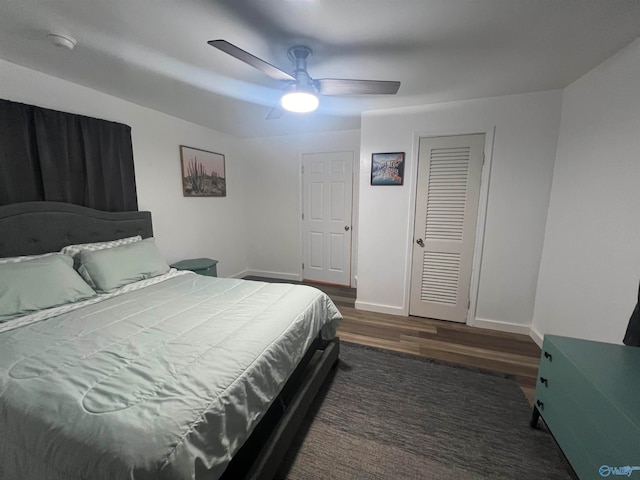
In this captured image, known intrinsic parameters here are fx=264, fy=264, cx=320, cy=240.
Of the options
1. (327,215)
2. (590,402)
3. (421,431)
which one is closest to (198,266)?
(327,215)

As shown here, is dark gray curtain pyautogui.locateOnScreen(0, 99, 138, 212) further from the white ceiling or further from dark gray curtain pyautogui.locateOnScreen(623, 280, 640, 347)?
dark gray curtain pyautogui.locateOnScreen(623, 280, 640, 347)

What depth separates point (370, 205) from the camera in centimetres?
309

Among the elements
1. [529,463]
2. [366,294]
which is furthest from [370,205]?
[529,463]

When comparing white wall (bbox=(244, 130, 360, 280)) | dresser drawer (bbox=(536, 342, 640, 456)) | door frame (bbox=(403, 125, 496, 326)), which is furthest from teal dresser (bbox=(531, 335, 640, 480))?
white wall (bbox=(244, 130, 360, 280))

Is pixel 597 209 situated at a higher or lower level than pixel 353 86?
lower

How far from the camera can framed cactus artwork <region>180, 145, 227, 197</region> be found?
11.0 feet

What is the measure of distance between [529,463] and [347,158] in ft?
11.5

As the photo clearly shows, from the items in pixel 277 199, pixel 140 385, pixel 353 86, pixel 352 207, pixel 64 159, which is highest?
pixel 353 86

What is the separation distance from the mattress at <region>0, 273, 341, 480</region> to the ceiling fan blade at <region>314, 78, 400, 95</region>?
1.51 meters

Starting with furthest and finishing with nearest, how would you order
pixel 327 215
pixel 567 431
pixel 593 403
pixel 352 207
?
pixel 327 215 → pixel 352 207 → pixel 567 431 → pixel 593 403

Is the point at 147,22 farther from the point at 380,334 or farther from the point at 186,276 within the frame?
the point at 380,334

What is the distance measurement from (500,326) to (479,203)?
1322mm

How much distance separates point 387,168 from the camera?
116 inches

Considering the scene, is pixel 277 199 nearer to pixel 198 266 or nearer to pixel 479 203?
pixel 198 266
